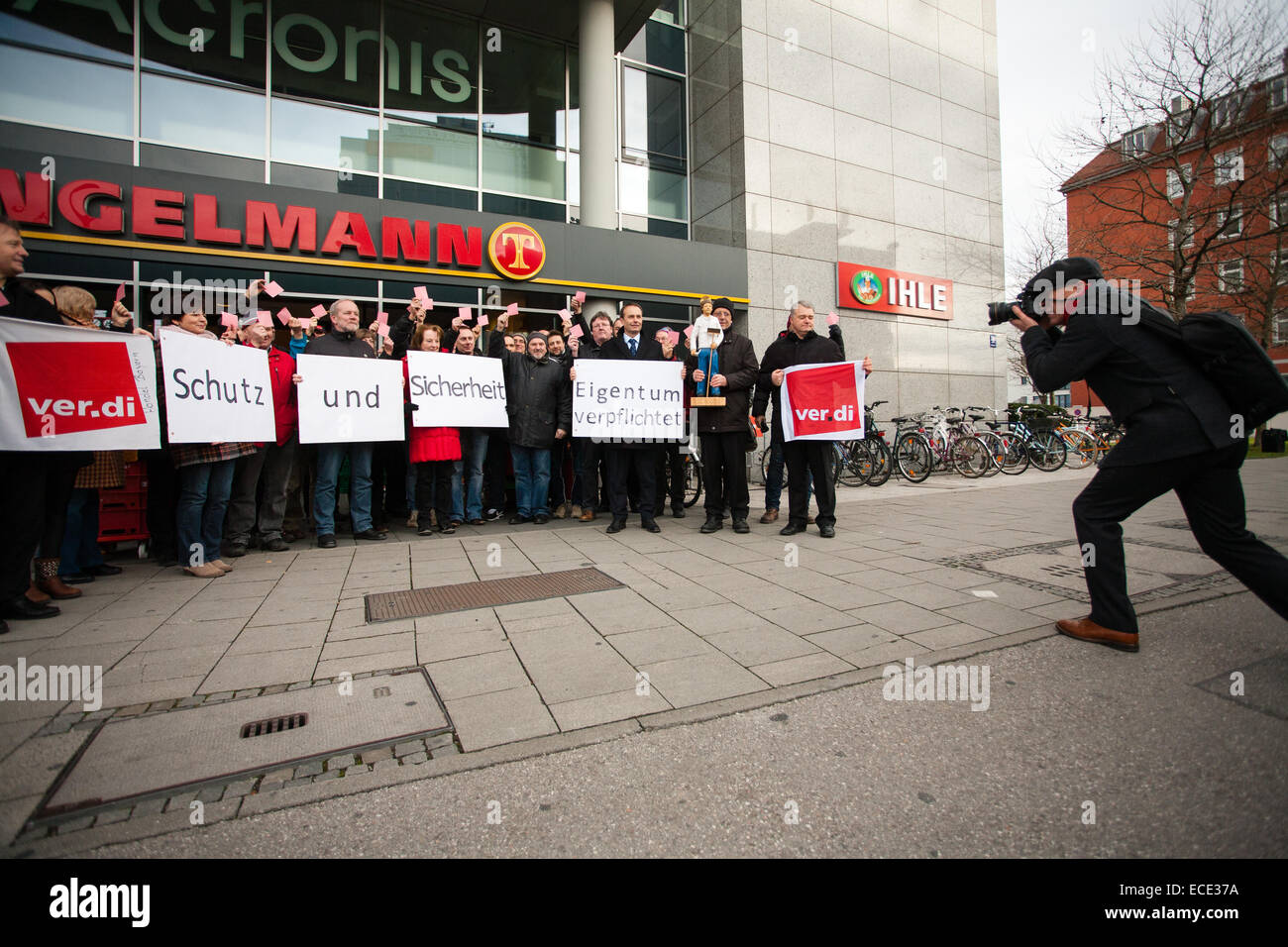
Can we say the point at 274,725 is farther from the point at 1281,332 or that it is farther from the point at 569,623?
the point at 1281,332

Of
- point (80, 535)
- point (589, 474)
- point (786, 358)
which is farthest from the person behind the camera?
point (589, 474)

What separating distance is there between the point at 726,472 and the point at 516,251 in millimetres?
6885

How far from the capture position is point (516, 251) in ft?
37.6

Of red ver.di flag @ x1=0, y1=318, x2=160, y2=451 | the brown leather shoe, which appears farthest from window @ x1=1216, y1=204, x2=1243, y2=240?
red ver.di flag @ x1=0, y1=318, x2=160, y2=451

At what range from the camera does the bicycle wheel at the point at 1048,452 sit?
1360cm

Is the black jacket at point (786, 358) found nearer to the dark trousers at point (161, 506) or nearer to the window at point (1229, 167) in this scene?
the dark trousers at point (161, 506)

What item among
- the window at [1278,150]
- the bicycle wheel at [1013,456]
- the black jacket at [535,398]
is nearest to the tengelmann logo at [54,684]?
the black jacket at [535,398]

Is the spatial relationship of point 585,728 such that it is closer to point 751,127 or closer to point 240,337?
point 240,337

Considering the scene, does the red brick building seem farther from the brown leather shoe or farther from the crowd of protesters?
the brown leather shoe

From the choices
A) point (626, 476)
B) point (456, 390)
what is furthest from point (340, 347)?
point (626, 476)

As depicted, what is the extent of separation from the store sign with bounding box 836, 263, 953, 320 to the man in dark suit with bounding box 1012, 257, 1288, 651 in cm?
1169

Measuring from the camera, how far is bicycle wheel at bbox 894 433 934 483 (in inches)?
466
